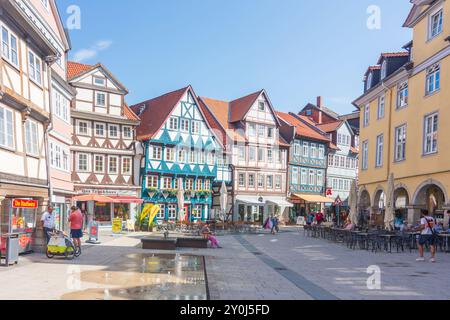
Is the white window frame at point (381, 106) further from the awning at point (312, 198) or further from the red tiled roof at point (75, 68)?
the red tiled roof at point (75, 68)

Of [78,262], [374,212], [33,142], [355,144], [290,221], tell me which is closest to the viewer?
[78,262]

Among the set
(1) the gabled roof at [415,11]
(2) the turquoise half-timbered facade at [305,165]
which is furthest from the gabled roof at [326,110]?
(1) the gabled roof at [415,11]

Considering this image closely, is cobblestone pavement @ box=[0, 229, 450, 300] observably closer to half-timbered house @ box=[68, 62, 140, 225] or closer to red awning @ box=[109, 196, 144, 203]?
red awning @ box=[109, 196, 144, 203]

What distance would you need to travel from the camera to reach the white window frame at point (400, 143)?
25.3 meters

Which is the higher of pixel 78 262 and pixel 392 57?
pixel 392 57

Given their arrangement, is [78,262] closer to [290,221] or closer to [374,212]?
[374,212]

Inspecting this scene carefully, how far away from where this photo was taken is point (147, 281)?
10164 millimetres

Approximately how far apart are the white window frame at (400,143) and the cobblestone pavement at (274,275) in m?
8.78

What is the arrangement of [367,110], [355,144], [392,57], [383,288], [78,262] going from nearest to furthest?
1. [383,288]
2. [78,262]
3. [392,57]
4. [367,110]
5. [355,144]

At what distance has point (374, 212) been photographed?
96.0 feet

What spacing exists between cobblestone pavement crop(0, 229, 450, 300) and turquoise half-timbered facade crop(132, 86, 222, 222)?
18565 mm

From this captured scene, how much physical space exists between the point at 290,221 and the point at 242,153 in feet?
29.7

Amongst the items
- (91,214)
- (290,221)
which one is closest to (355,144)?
(290,221)

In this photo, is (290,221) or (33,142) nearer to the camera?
(33,142)
